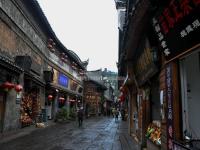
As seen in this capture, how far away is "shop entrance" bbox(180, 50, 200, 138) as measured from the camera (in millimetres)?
6129

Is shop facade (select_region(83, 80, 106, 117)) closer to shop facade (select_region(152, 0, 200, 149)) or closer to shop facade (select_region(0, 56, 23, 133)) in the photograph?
shop facade (select_region(0, 56, 23, 133))

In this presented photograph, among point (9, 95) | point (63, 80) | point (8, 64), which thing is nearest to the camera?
point (8, 64)

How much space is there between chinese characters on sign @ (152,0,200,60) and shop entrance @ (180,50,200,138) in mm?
550

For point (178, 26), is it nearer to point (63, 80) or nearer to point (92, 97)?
point (63, 80)

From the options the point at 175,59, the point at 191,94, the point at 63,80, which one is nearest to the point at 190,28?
the point at 175,59

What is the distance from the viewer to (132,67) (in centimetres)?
1386

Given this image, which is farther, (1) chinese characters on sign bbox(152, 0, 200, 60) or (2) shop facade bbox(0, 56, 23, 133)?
(2) shop facade bbox(0, 56, 23, 133)

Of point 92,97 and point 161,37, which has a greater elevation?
point 92,97

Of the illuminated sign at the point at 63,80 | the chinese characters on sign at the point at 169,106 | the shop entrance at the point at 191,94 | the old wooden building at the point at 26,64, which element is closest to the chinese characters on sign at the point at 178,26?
the chinese characters on sign at the point at 169,106

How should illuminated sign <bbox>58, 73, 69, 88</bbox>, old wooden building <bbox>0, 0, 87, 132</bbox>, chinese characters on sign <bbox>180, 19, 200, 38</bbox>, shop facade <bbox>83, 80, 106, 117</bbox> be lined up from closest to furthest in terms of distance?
chinese characters on sign <bbox>180, 19, 200, 38</bbox> < old wooden building <bbox>0, 0, 87, 132</bbox> < illuminated sign <bbox>58, 73, 69, 88</bbox> < shop facade <bbox>83, 80, 106, 117</bbox>

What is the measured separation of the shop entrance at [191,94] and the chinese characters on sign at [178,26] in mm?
550

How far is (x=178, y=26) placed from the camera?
5340 mm

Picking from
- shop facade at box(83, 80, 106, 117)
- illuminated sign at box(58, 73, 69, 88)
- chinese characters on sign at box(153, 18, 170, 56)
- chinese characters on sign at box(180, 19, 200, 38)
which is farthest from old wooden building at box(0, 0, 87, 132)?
shop facade at box(83, 80, 106, 117)

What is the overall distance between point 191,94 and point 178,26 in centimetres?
203
